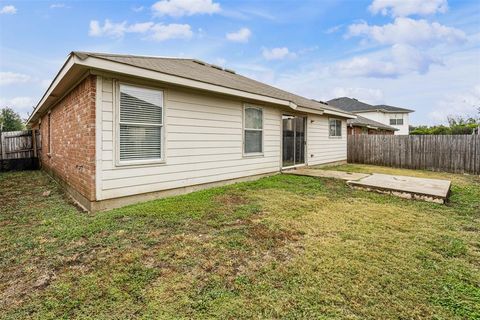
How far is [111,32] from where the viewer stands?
11.2 m

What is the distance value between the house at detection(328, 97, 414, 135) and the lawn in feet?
86.7

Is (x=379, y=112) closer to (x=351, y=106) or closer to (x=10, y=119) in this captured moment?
(x=351, y=106)

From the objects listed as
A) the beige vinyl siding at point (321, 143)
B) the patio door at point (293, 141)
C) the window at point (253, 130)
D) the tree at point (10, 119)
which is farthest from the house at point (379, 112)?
the tree at point (10, 119)

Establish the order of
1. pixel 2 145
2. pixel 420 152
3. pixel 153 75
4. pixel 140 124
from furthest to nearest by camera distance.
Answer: pixel 420 152, pixel 2 145, pixel 140 124, pixel 153 75

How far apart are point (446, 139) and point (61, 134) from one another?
596 inches

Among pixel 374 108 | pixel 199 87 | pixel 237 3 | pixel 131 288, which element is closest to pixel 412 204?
pixel 199 87

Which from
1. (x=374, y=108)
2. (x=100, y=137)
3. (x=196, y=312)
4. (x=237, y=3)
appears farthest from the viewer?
(x=374, y=108)

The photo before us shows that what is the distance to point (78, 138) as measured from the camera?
5.36 metres

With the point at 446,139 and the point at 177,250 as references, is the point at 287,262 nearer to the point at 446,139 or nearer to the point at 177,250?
the point at 177,250

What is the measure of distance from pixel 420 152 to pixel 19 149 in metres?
19.3

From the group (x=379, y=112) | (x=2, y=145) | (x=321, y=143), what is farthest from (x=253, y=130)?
(x=379, y=112)

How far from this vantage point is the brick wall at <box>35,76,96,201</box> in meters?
4.59

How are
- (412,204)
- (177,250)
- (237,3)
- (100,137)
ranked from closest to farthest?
1. (177,250)
2. (100,137)
3. (412,204)
4. (237,3)

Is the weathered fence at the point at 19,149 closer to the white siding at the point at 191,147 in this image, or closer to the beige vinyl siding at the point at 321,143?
the white siding at the point at 191,147
